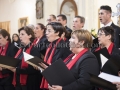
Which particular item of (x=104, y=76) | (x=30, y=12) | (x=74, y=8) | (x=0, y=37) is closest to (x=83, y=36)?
(x=104, y=76)

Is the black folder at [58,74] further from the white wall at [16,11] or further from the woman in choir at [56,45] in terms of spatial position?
the white wall at [16,11]

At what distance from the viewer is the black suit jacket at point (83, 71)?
235 cm

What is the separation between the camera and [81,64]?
8.00 feet

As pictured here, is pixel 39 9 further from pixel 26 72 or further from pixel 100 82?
pixel 100 82

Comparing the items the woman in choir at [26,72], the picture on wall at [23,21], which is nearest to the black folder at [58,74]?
the woman in choir at [26,72]

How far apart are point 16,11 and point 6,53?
28.5 ft

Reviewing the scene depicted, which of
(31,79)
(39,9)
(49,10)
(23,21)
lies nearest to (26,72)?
(31,79)

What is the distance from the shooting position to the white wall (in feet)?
37.3

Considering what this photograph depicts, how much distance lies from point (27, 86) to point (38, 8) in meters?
7.28

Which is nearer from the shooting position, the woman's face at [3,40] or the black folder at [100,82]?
the black folder at [100,82]

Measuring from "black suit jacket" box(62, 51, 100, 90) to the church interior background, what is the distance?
551 cm

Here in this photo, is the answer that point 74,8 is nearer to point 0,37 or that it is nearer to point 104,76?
point 0,37

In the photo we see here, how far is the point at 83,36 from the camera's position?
8.77 feet

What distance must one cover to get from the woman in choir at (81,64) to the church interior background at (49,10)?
17.3 feet
